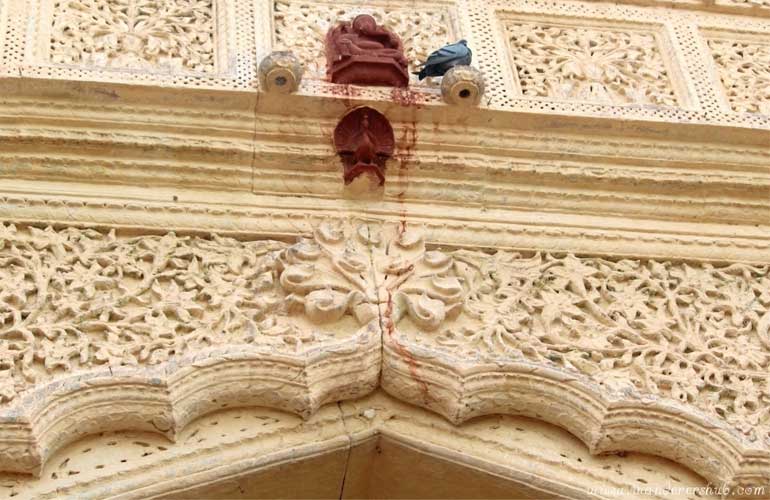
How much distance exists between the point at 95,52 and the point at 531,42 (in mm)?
1617

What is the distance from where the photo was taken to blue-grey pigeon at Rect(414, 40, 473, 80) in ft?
18.5

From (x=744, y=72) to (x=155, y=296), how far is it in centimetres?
250

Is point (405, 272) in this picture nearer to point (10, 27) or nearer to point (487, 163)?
point (487, 163)

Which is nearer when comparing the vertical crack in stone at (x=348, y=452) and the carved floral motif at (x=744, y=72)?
the vertical crack in stone at (x=348, y=452)

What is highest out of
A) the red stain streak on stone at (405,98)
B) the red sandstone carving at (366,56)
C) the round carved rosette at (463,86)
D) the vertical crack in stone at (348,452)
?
the red sandstone carving at (366,56)

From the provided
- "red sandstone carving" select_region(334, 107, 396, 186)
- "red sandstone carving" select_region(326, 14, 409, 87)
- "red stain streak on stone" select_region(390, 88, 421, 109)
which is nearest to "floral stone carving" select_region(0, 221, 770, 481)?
"red sandstone carving" select_region(334, 107, 396, 186)

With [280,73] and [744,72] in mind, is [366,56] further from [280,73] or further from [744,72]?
[744,72]

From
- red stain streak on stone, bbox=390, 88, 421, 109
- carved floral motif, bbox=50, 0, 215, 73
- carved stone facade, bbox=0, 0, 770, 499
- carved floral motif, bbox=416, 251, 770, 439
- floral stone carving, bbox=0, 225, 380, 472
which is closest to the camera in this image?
floral stone carving, bbox=0, 225, 380, 472

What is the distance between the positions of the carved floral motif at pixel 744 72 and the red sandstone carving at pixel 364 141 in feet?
4.42

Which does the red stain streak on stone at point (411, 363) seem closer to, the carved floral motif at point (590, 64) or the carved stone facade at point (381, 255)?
the carved stone facade at point (381, 255)

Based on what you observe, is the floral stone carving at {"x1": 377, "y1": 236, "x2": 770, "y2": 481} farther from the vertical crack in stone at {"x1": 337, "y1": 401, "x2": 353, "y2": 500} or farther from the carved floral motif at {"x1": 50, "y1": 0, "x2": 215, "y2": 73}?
the carved floral motif at {"x1": 50, "y1": 0, "x2": 215, "y2": 73}

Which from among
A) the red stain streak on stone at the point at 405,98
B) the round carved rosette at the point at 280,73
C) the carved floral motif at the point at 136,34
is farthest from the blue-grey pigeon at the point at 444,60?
the carved floral motif at the point at 136,34

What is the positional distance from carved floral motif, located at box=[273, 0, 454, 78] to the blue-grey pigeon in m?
0.15

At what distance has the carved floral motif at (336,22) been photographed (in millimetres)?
5836
